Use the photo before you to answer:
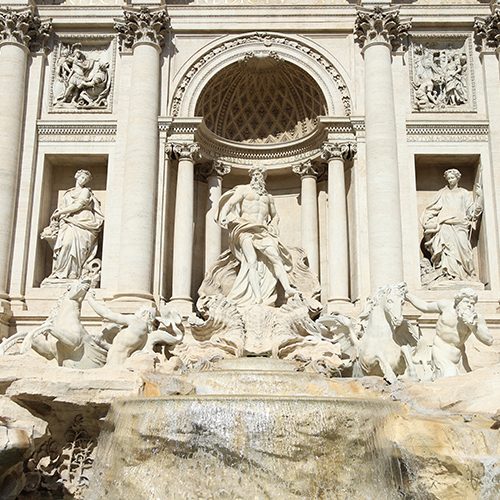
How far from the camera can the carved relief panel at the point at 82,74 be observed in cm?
1723

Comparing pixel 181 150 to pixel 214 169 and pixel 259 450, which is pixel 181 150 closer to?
pixel 214 169

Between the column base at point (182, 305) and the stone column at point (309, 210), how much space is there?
3331mm

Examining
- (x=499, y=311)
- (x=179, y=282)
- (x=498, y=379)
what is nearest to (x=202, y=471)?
(x=498, y=379)

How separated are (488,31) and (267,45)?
5725 millimetres

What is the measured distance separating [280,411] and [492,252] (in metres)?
9.57

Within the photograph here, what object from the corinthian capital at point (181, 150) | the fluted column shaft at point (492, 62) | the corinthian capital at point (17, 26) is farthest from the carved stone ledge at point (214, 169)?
the fluted column shaft at point (492, 62)

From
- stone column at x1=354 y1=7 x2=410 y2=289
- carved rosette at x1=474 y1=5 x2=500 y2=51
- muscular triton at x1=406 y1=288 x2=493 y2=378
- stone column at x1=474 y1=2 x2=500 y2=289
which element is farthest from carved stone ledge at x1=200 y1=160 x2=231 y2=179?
muscular triton at x1=406 y1=288 x2=493 y2=378

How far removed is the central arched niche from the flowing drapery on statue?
2816 millimetres

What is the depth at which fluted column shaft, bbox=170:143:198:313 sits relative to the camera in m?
15.7

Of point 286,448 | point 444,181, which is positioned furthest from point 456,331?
point 444,181

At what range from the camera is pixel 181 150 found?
1652cm

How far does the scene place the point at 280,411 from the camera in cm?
796

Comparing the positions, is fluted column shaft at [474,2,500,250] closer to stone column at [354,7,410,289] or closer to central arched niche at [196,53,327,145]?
stone column at [354,7,410,289]

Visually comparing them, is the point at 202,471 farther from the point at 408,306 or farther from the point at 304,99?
the point at 304,99
